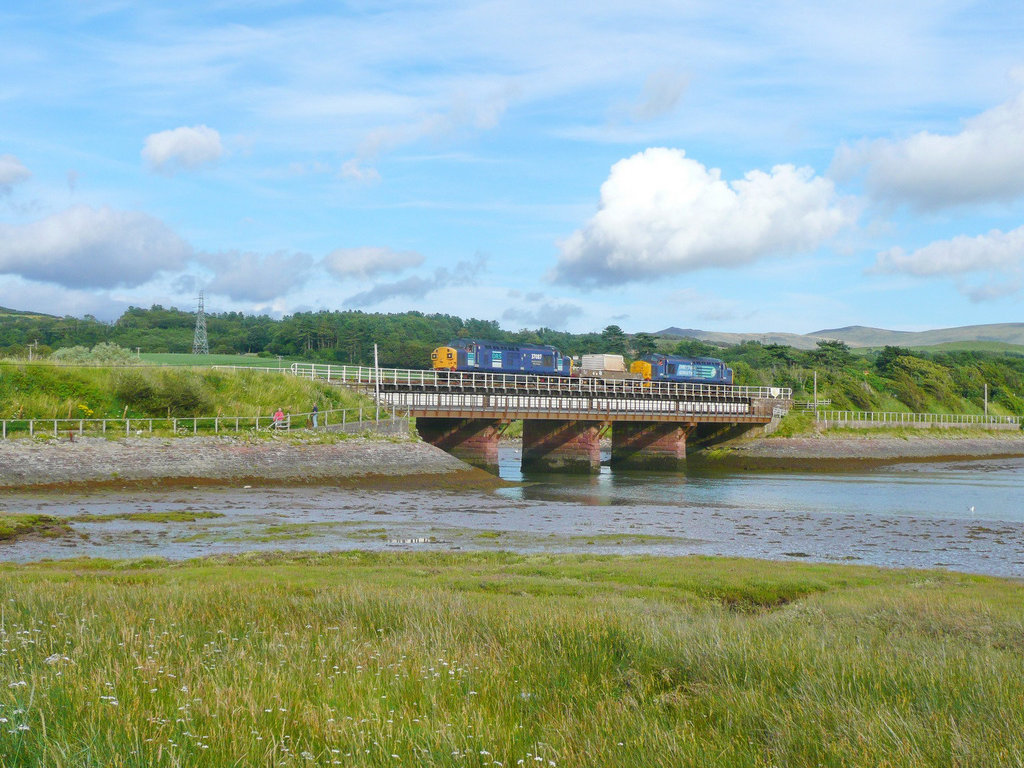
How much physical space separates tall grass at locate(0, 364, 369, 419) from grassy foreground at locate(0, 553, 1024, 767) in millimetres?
39793

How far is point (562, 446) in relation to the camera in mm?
79625

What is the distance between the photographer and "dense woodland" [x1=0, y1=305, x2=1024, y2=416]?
132625mm

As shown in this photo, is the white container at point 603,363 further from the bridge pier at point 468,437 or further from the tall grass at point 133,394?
the tall grass at point 133,394

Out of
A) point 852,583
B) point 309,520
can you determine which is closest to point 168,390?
point 309,520

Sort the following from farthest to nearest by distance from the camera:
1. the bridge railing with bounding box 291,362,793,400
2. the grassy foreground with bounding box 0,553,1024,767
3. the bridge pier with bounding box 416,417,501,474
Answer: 1. the bridge pier with bounding box 416,417,501,474
2. the bridge railing with bounding box 291,362,793,400
3. the grassy foreground with bounding box 0,553,1024,767

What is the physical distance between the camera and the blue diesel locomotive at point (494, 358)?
80562 mm

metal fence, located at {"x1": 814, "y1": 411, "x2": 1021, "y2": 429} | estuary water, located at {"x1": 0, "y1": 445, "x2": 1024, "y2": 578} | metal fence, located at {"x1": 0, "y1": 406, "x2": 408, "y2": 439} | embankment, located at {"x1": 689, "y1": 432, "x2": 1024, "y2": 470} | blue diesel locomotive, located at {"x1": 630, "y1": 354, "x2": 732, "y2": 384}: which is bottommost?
embankment, located at {"x1": 689, "y1": 432, "x2": 1024, "y2": 470}

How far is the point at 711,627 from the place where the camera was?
10.3 metres

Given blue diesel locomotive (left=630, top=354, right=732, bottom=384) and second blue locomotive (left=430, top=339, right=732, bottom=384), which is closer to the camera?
second blue locomotive (left=430, top=339, right=732, bottom=384)

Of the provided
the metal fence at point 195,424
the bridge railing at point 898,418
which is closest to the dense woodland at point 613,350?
the bridge railing at point 898,418

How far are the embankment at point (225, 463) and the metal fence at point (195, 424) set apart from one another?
134 cm

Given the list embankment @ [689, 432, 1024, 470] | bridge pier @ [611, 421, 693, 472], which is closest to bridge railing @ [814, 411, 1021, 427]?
embankment @ [689, 432, 1024, 470]

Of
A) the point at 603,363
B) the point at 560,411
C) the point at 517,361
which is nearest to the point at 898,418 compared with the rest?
the point at 603,363

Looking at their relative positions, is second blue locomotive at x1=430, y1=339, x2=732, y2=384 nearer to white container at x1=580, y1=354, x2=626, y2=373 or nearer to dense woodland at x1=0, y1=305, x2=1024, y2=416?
white container at x1=580, y1=354, x2=626, y2=373
